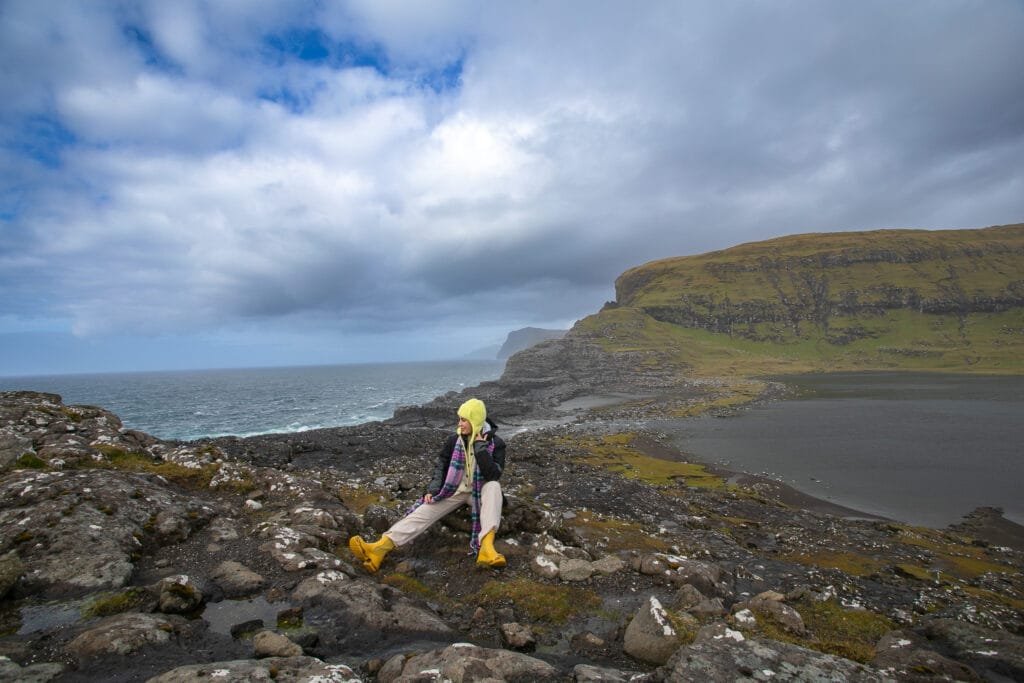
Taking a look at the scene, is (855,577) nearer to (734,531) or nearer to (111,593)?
(734,531)

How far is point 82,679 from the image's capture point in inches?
231

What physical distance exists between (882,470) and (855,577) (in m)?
25.9

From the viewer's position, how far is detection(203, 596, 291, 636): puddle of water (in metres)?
8.02

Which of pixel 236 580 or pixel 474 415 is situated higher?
pixel 474 415

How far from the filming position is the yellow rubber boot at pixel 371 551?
10.9 m

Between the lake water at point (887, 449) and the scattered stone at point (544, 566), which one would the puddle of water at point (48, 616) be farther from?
the lake water at point (887, 449)

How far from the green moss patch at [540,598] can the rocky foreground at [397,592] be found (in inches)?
1.8

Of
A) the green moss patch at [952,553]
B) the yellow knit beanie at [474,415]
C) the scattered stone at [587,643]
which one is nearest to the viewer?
the scattered stone at [587,643]

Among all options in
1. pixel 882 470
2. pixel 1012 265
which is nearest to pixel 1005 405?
pixel 882 470

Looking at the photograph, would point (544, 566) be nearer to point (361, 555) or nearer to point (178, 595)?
point (361, 555)

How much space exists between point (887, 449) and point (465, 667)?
51414mm

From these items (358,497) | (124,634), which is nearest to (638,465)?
(358,497)

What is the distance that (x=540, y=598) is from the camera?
9.77 metres

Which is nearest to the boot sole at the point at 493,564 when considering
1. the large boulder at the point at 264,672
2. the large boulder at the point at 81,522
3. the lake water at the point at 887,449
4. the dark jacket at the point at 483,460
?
A: the dark jacket at the point at 483,460
